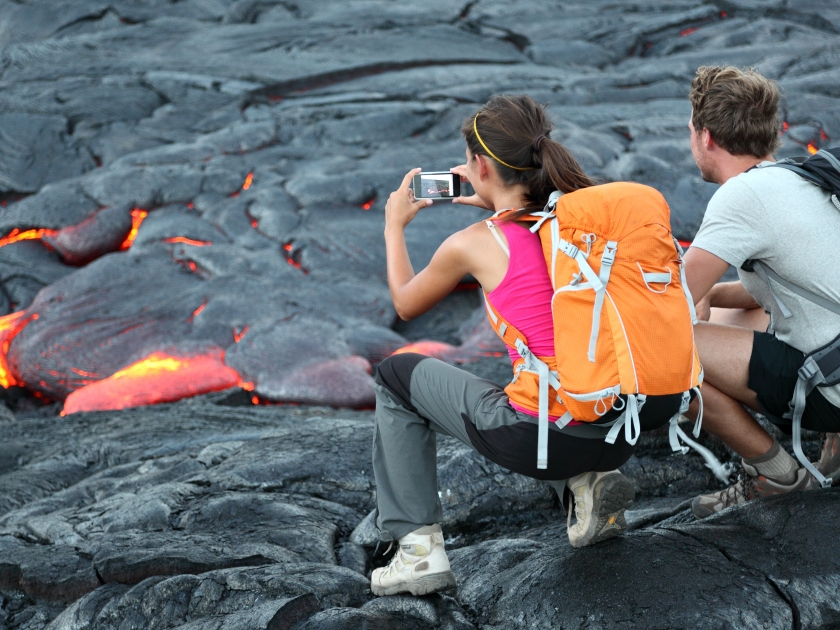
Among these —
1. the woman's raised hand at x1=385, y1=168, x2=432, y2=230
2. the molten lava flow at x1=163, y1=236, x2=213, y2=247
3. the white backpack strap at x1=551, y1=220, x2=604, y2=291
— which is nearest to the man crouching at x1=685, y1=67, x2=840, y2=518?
the white backpack strap at x1=551, y1=220, x2=604, y2=291

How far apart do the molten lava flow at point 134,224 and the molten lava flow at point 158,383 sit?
2.42 metres

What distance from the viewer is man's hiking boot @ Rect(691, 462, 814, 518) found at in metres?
3.26

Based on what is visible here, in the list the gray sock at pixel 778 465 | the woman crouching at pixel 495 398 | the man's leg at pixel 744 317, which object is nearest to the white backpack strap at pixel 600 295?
the woman crouching at pixel 495 398

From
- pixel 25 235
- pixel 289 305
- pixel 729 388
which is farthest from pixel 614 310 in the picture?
pixel 25 235

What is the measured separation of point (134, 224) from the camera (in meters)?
10.2

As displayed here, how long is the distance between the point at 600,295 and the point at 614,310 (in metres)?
A: 0.06

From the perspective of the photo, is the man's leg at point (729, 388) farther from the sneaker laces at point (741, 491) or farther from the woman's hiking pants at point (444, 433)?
the woman's hiking pants at point (444, 433)

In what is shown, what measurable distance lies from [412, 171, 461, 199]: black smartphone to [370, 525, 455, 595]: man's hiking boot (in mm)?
1262

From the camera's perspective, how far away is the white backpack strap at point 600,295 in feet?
7.89

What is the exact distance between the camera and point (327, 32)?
1377 cm

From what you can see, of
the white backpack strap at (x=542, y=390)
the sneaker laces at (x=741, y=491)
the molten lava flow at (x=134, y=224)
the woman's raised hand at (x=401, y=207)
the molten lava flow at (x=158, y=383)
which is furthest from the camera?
the molten lava flow at (x=134, y=224)

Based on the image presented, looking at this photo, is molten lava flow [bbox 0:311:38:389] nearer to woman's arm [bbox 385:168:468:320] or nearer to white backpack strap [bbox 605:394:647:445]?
woman's arm [bbox 385:168:468:320]

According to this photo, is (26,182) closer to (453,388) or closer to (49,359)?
(49,359)

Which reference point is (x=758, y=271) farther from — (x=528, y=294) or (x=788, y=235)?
(x=528, y=294)
